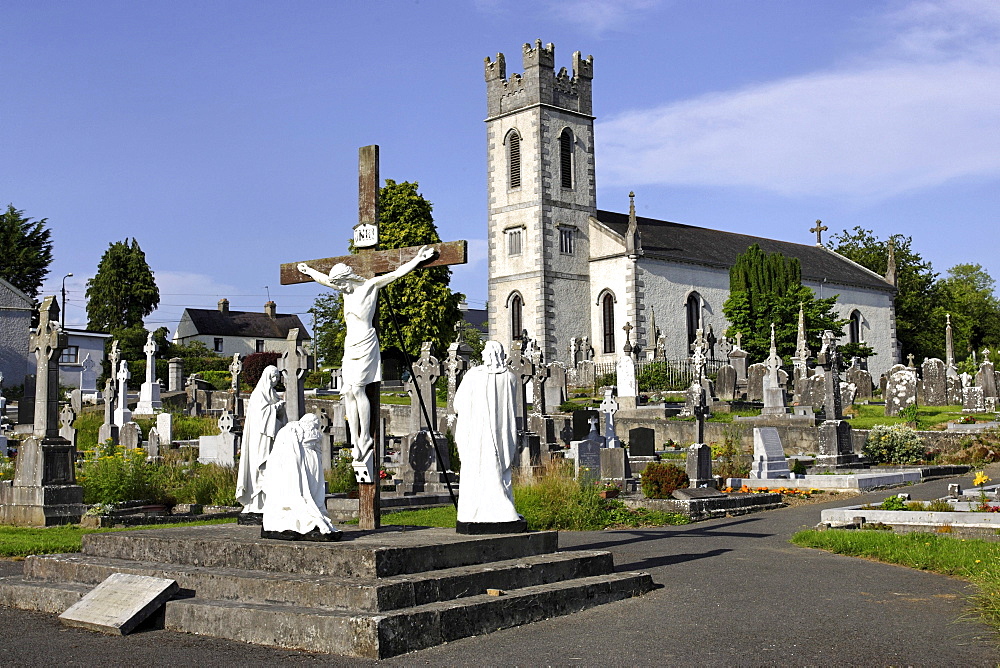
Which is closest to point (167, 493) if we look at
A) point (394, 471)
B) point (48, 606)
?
point (394, 471)

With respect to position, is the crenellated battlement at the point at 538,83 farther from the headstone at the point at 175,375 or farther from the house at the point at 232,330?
the house at the point at 232,330

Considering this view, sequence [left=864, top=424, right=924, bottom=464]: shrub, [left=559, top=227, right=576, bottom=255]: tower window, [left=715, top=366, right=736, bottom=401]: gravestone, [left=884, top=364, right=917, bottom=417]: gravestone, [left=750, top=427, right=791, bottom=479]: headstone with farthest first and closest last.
A: [left=559, top=227, right=576, bottom=255]: tower window < [left=715, top=366, right=736, bottom=401]: gravestone < [left=884, top=364, right=917, bottom=417]: gravestone < [left=864, top=424, right=924, bottom=464]: shrub < [left=750, top=427, right=791, bottom=479]: headstone

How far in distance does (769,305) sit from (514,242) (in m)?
13.8

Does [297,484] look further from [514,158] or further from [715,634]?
[514,158]

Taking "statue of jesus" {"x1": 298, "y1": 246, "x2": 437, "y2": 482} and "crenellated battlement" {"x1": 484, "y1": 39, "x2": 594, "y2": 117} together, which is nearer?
"statue of jesus" {"x1": 298, "y1": 246, "x2": 437, "y2": 482}

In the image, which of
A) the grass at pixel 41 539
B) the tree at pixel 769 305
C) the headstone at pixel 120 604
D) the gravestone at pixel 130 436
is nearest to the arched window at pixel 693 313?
the tree at pixel 769 305

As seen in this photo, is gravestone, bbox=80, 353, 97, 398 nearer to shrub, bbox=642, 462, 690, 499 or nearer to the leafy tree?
shrub, bbox=642, 462, 690, 499

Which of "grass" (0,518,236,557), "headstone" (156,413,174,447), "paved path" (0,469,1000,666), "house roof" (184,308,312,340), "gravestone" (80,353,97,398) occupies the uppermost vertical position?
"house roof" (184,308,312,340)

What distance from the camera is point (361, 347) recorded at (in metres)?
9.29

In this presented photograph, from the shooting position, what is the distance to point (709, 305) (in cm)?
5706

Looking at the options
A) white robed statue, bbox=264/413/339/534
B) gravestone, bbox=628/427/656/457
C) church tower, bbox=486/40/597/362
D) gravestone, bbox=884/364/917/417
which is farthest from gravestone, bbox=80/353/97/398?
white robed statue, bbox=264/413/339/534

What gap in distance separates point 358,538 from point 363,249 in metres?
2.98

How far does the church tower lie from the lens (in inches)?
2079

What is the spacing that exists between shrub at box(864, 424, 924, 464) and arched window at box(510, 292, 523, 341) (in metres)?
30.9
